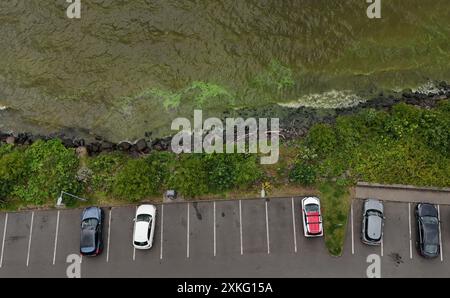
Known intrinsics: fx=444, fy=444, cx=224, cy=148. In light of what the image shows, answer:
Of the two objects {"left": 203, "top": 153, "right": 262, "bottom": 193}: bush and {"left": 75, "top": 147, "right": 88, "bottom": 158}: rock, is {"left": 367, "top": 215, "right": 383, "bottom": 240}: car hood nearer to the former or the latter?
{"left": 203, "top": 153, "right": 262, "bottom": 193}: bush

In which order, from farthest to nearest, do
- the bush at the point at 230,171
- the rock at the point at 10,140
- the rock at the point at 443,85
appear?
1. the rock at the point at 443,85
2. the rock at the point at 10,140
3. the bush at the point at 230,171

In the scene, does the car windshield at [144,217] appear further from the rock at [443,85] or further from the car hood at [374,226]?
the rock at [443,85]

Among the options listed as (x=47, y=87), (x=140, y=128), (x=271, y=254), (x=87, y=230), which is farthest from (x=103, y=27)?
(x=271, y=254)

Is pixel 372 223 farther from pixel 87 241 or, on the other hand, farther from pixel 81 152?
pixel 81 152

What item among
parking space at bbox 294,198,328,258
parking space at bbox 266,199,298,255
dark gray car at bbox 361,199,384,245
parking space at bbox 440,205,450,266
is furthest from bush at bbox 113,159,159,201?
parking space at bbox 440,205,450,266

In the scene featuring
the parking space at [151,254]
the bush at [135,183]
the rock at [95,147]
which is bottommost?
the parking space at [151,254]

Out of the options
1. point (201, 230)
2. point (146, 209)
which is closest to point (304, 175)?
point (201, 230)

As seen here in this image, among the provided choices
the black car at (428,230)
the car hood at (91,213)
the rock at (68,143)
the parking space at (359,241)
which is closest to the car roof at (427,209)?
the black car at (428,230)

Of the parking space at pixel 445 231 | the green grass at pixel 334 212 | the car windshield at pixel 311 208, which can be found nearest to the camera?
the parking space at pixel 445 231
